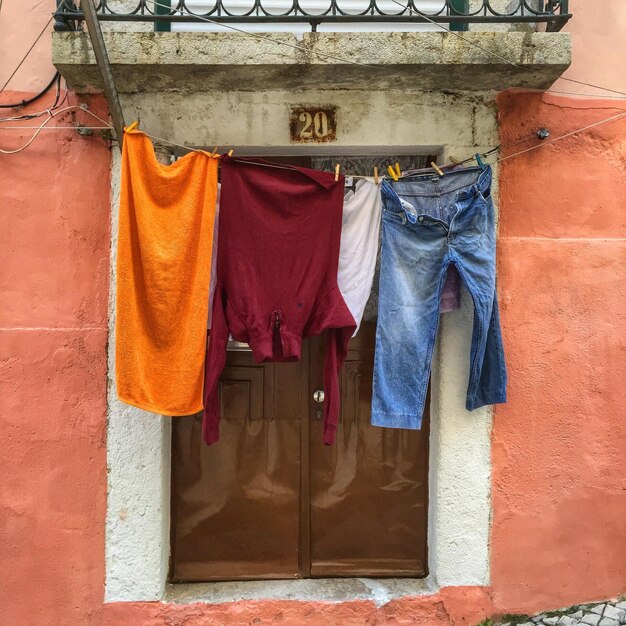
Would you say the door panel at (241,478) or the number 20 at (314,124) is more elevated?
the number 20 at (314,124)

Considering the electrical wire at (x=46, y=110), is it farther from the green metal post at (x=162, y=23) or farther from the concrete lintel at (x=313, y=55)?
the green metal post at (x=162, y=23)

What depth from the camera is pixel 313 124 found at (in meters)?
3.08

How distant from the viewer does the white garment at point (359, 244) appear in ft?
9.72

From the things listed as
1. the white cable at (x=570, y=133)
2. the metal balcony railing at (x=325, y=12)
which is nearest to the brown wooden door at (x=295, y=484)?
the white cable at (x=570, y=133)

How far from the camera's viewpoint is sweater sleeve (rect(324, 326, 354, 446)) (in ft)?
9.44

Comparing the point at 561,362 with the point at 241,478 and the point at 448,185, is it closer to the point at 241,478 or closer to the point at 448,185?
the point at 448,185

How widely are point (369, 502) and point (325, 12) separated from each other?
2.88m

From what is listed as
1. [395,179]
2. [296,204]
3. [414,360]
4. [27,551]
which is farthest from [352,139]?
[27,551]

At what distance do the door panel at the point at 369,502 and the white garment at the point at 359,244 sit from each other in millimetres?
852

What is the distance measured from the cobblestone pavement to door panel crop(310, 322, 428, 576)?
0.66 m

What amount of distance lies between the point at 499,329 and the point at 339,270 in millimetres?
963

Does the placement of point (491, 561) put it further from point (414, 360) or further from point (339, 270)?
point (339, 270)

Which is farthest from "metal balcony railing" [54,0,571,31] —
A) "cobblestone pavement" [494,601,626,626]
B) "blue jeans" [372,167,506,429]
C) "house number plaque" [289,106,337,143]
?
"cobblestone pavement" [494,601,626,626]

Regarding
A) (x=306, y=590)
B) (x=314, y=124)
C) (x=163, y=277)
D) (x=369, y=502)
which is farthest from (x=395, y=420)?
(x=314, y=124)
